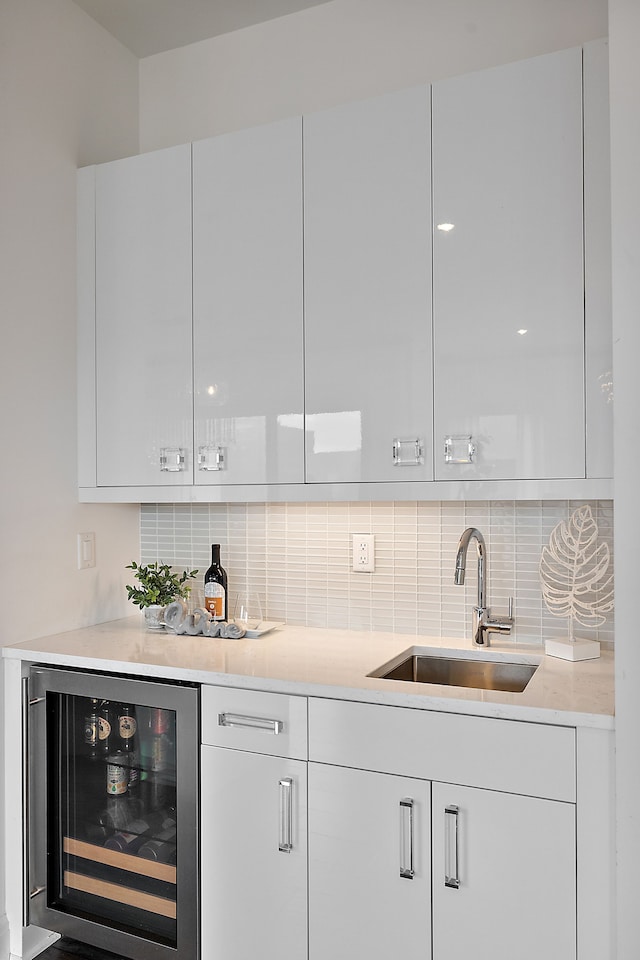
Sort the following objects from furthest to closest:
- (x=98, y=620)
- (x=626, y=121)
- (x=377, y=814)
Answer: (x=98, y=620)
(x=377, y=814)
(x=626, y=121)

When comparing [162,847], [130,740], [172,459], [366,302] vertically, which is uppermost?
[366,302]

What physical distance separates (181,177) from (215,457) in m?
0.85

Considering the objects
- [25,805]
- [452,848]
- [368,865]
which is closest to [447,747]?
[452,848]

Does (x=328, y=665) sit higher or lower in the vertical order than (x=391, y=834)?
higher

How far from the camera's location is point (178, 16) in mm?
2453

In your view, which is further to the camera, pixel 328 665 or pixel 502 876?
pixel 328 665

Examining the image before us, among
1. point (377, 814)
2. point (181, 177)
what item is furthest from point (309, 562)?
point (181, 177)

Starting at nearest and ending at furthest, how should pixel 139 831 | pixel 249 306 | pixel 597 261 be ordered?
1. pixel 597 261
2. pixel 139 831
3. pixel 249 306

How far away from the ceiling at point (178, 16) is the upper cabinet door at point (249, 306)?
58cm

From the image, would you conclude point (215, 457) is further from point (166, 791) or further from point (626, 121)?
point (626, 121)

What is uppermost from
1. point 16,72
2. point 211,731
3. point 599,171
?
point 16,72

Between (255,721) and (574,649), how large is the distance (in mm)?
845

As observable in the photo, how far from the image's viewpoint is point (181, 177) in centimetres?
224

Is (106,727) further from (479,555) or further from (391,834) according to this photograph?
(479,555)
